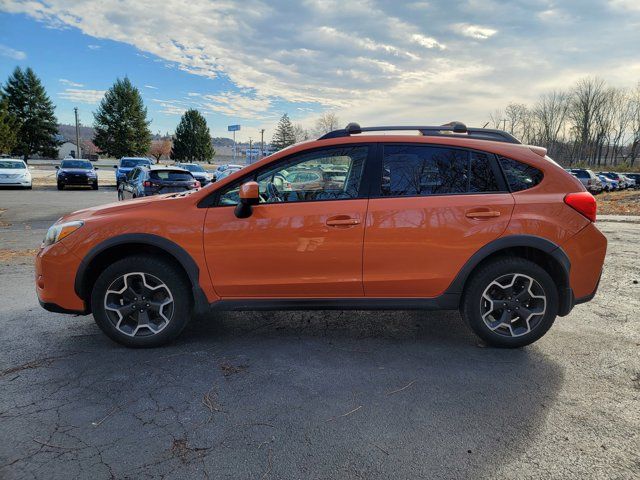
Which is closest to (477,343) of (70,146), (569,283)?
(569,283)

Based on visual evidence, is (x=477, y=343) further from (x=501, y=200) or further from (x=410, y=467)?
(x=410, y=467)

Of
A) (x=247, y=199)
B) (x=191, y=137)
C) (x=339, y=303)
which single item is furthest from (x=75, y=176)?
(x=191, y=137)

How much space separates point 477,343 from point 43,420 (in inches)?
131

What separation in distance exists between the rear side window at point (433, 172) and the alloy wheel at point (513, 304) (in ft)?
2.65

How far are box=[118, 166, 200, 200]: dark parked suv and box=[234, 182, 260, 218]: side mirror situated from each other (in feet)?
29.0

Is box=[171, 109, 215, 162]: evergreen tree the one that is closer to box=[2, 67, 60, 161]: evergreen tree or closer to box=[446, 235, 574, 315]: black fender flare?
box=[2, 67, 60, 161]: evergreen tree

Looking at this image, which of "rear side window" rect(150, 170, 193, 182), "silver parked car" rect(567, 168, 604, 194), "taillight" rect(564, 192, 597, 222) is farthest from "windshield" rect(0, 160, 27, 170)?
"silver parked car" rect(567, 168, 604, 194)

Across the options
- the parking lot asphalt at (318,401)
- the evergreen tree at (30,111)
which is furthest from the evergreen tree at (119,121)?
the parking lot asphalt at (318,401)

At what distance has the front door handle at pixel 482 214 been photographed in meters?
3.50

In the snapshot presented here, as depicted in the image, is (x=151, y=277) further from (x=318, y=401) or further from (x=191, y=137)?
(x=191, y=137)

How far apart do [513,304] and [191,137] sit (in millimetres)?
72874

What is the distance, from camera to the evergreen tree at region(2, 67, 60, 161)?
5425cm

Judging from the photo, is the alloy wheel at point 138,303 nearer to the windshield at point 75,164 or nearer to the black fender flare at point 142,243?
the black fender flare at point 142,243

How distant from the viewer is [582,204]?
3.54m
